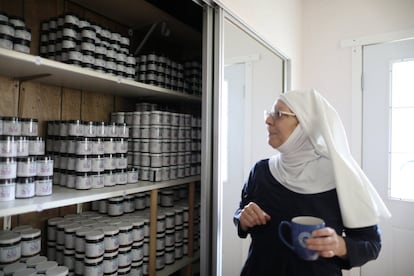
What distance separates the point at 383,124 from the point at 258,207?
1581mm

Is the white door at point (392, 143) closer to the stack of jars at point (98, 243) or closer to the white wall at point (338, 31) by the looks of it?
the white wall at point (338, 31)

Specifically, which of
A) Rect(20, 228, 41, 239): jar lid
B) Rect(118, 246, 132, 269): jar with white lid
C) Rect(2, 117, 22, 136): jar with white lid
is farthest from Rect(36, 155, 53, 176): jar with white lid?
Rect(118, 246, 132, 269): jar with white lid

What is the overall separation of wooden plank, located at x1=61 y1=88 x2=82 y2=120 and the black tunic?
3.14ft

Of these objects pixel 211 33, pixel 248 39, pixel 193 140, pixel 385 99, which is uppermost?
pixel 248 39

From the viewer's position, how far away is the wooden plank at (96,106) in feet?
4.72

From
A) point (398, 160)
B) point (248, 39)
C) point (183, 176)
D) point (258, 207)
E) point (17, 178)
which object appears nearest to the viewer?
point (17, 178)

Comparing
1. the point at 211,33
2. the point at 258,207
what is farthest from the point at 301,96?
the point at 211,33

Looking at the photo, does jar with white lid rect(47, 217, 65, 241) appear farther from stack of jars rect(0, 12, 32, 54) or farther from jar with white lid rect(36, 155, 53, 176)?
stack of jars rect(0, 12, 32, 54)

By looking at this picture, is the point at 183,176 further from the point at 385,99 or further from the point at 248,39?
the point at 385,99

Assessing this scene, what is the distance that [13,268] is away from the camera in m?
0.91

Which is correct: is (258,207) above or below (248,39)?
below

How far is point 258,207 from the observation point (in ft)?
3.37

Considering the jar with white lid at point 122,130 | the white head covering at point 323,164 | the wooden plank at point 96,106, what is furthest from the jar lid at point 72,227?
the white head covering at point 323,164

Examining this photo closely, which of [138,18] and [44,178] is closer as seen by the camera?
[44,178]
